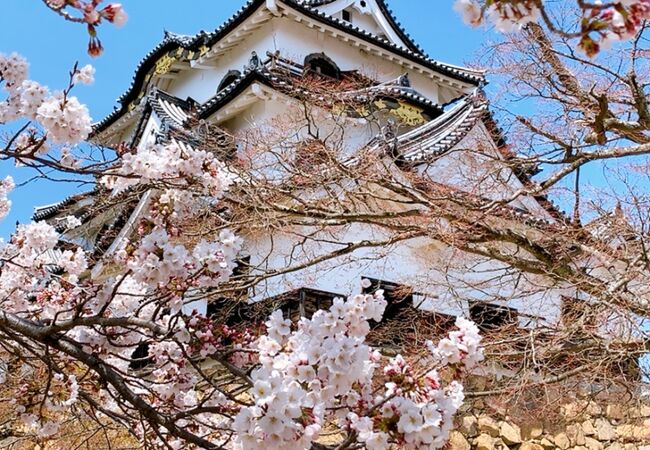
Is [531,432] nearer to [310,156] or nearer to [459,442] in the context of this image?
[459,442]

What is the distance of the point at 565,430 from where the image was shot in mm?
8297

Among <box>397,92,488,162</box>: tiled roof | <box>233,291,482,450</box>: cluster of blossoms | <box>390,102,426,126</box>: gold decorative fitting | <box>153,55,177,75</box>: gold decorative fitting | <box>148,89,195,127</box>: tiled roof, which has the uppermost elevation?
<box>153,55,177,75</box>: gold decorative fitting

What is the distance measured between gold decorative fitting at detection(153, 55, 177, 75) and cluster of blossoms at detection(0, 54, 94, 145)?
42.5 feet

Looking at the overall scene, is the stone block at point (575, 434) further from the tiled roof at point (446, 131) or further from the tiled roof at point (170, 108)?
the tiled roof at point (170, 108)

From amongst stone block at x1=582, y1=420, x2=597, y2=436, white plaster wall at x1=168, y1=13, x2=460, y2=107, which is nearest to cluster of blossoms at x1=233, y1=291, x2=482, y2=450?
stone block at x1=582, y1=420, x2=597, y2=436

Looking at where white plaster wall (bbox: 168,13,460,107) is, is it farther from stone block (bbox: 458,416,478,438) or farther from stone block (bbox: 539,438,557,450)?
stone block (bbox: 539,438,557,450)

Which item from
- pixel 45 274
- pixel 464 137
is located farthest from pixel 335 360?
pixel 464 137

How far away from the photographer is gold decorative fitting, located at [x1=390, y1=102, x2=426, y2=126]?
12.4m

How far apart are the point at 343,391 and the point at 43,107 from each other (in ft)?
6.31

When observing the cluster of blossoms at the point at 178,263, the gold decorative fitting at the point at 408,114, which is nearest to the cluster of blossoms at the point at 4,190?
the cluster of blossoms at the point at 178,263

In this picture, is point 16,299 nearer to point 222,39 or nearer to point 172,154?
point 172,154

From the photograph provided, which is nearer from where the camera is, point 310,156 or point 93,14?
point 93,14

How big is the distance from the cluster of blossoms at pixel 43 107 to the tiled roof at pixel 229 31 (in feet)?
32.0

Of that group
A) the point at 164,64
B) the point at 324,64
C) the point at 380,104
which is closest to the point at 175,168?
the point at 380,104
